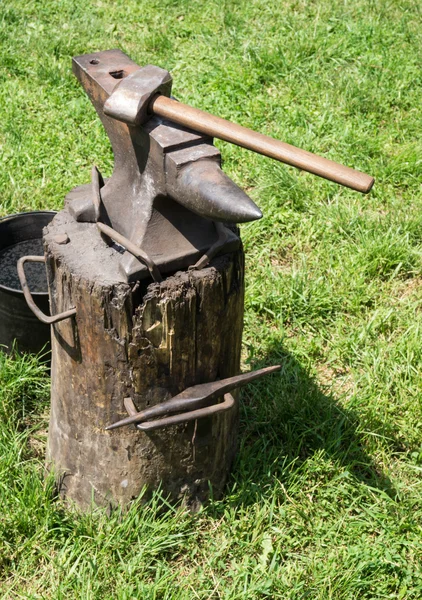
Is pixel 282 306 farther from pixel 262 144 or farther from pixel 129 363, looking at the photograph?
pixel 262 144

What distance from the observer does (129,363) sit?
2.74 m

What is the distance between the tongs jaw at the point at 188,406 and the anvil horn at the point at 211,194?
0.70 meters

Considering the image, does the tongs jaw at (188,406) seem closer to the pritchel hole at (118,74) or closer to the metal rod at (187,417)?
the metal rod at (187,417)

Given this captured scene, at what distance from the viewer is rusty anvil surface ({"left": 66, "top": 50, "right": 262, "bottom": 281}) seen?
2396 mm

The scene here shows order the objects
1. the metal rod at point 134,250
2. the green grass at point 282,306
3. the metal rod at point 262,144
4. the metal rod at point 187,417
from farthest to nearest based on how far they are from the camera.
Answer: the green grass at point 282,306, the metal rod at point 187,417, the metal rod at point 134,250, the metal rod at point 262,144

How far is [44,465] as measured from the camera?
3.40m

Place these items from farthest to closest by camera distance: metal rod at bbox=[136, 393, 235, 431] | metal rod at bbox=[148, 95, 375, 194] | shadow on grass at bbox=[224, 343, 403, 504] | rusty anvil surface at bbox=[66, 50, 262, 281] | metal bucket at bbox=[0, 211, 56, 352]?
metal bucket at bbox=[0, 211, 56, 352] → shadow on grass at bbox=[224, 343, 403, 504] → metal rod at bbox=[136, 393, 235, 431] → rusty anvil surface at bbox=[66, 50, 262, 281] → metal rod at bbox=[148, 95, 375, 194]

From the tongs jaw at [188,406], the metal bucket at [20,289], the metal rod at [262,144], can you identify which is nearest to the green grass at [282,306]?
the metal bucket at [20,289]

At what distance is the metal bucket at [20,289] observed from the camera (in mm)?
3674

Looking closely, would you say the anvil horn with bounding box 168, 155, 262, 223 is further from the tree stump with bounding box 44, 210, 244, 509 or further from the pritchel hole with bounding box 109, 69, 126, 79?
the pritchel hole with bounding box 109, 69, 126, 79

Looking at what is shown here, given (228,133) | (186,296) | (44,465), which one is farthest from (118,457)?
(228,133)

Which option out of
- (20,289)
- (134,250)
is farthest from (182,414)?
(20,289)

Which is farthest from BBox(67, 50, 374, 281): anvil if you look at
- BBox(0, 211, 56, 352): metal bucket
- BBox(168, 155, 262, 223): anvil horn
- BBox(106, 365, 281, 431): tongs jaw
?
BBox(0, 211, 56, 352): metal bucket

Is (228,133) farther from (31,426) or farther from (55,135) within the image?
(55,135)
